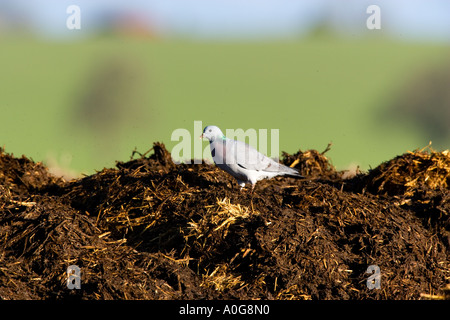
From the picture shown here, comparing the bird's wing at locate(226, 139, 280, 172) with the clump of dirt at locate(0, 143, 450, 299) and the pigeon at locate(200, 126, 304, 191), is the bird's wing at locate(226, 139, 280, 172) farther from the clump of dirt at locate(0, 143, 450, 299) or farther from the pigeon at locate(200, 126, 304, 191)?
the clump of dirt at locate(0, 143, 450, 299)

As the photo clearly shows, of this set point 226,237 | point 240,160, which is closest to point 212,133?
point 240,160

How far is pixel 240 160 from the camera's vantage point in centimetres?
721

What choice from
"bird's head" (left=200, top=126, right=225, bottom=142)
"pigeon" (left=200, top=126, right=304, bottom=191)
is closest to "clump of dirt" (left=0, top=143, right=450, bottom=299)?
"pigeon" (left=200, top=126, right=304, bottom=191)

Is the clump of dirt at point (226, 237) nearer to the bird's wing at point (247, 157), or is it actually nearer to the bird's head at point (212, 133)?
the bird's wing at point (247, 157)

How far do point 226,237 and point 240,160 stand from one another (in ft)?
5.17

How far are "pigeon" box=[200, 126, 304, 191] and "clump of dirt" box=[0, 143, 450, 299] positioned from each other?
200mm

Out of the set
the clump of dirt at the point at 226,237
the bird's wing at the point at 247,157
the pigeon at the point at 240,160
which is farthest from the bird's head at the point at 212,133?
the clump of dirt at the point at 226,237

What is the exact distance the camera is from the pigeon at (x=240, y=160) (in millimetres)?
7203

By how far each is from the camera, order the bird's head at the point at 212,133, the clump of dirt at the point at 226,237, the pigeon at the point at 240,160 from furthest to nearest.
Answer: the bird's head at the point at 212,133, the pigeon at the point at 240,160, the clump of dirt at the point at 226,237

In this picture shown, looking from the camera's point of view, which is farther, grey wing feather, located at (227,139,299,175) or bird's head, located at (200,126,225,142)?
bird's head, located at (200,126,225,142)

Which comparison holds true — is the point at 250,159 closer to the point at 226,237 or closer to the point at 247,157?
the point at 247,157

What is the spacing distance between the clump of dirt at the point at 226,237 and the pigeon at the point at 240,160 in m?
0.20

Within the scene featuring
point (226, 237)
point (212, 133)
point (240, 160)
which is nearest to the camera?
point (226, 237)

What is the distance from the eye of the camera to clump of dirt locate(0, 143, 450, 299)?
5215 millimetres
